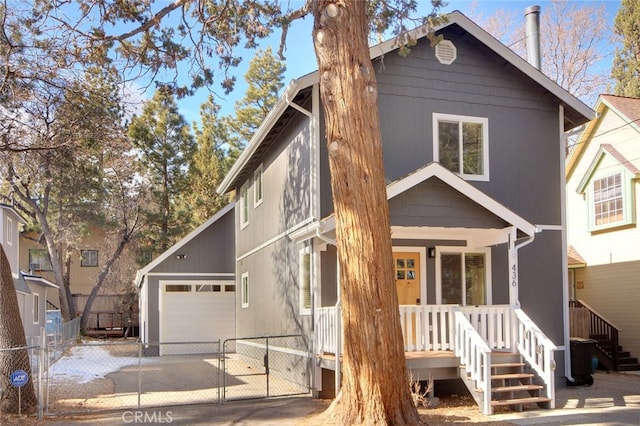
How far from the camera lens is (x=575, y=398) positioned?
11.0 m

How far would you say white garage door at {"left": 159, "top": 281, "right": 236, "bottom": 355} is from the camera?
21312 mm

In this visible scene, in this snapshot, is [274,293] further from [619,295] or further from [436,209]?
[619,295]

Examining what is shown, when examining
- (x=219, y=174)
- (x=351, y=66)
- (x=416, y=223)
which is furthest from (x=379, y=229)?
(x=219, y=174)

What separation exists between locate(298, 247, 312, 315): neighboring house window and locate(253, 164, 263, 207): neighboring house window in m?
4.56

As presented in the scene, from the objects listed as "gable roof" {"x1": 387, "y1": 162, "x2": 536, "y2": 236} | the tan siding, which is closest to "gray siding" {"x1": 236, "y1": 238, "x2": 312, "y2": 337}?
"gable roof" {"x1": 387, "y1": 162, "x2": 536, "y2": 236}

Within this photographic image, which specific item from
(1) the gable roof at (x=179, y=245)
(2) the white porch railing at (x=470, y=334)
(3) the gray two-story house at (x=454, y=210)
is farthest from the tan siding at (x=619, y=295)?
(1) the gable roof at (x=179, y=245)

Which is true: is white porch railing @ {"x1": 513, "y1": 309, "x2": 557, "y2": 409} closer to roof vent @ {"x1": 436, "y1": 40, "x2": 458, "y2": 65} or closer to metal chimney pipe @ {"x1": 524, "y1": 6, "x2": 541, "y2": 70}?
roof vent @ {"x1": 436, "y1": 40, "x2": 458, "y2": 65}

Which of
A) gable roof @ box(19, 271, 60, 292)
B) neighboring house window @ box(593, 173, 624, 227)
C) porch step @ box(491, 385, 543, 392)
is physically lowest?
porch step @ box(491, 385, 543, 392)

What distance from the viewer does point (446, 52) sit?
1281cm

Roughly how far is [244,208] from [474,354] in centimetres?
1117

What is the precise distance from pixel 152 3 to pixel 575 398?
10209 millimetres

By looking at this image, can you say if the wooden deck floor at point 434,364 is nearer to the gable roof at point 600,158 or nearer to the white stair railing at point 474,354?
the white stair railing at point 474,354

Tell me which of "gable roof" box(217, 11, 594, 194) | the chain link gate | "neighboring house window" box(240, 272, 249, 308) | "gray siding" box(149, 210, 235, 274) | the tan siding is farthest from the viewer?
"gray siding" box(149, 210, 235, 274)

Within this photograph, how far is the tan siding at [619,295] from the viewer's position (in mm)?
15898
